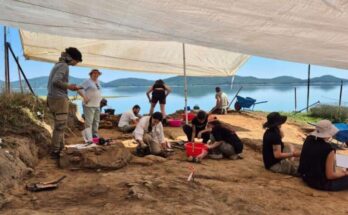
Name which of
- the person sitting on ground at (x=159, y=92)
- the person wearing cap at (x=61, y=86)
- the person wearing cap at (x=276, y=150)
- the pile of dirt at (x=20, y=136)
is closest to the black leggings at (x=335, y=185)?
the person wearing cap at (x=276, y=150)

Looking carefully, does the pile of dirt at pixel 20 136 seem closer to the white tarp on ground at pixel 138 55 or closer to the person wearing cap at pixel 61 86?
the person wearing cap at pixel 61 86

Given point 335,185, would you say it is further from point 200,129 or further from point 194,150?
point 200,129

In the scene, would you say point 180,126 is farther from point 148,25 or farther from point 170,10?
point 170,10

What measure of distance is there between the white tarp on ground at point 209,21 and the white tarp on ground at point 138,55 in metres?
4.82

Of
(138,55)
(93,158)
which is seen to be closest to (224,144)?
(93,158)

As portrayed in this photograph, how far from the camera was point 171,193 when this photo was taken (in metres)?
3.92

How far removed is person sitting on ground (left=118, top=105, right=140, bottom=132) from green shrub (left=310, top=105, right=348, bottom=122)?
8222 millimetres

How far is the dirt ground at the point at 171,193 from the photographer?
3508 mm

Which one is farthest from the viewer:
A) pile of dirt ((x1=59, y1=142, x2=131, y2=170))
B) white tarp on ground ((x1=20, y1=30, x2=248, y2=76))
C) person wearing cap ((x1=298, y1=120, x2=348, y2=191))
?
white tarp on ground ((x1=20, y1=30, x2=248, y2=76))

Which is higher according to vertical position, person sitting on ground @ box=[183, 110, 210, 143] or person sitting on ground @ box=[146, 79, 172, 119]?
person sitting on ground @ box=[146, 79, 172, 119]

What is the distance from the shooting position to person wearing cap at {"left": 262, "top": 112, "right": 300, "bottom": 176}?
511cm

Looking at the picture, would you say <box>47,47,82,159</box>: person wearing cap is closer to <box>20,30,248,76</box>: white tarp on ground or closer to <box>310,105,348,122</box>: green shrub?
<box>20,30,248,76</box>: white tarp on ground

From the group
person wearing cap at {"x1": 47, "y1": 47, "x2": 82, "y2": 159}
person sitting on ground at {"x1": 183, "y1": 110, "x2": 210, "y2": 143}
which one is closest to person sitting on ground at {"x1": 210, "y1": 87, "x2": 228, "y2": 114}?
person sitting on ground at {"x1": 183, "y1": 110, "x2": 210, "y2": 143}

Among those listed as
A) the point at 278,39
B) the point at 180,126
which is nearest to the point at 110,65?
the point at 180,126
